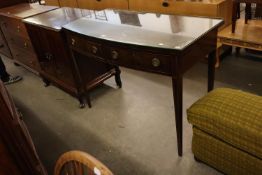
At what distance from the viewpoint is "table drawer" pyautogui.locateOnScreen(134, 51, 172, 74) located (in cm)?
137

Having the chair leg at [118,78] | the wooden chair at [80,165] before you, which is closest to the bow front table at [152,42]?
the chair leg at [118,78]

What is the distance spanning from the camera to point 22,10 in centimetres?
271

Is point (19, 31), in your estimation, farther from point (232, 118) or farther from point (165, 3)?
point (232, 118)

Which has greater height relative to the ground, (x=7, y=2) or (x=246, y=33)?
(x=7, y=2)

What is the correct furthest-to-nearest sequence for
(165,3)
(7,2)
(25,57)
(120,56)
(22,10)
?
(7,2) → (25,57) → (22,10) → (165,3) → (120,56)

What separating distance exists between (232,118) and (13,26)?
2.30 metres

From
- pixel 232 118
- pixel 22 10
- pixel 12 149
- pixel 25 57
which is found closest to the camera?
pixel 12 149

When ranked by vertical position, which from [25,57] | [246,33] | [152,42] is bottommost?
[25,57]

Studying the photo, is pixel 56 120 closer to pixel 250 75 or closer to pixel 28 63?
pixel 28 63

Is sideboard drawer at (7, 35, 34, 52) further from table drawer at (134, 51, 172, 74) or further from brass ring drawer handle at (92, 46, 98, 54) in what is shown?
table drawer at (134, 51, 172, 74)

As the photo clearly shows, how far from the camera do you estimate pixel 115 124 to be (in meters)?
2.09

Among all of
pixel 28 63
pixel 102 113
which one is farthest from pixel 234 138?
pixel 28 63

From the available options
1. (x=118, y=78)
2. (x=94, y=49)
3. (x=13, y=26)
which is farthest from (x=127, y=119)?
(x=13, y=26)

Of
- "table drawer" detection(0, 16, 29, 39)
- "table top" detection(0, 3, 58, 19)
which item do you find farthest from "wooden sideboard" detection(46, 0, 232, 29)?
"table drawer" detection(0, 16, 29, 39)
